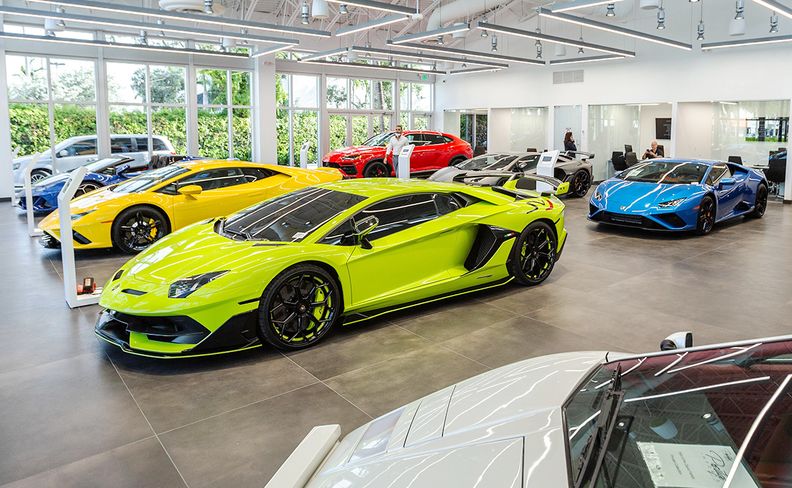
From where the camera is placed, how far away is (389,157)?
17266 mm

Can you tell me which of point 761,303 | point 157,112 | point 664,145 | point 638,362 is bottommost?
point 761,303

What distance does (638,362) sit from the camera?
6.70 feet

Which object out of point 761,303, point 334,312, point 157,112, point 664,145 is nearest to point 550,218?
point 761,303

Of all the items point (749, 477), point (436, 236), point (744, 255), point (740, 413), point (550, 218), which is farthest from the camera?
point (744, 255)

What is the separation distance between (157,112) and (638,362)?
2039 centimetres

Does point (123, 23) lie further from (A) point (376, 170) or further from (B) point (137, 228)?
(A) point (376, 170)

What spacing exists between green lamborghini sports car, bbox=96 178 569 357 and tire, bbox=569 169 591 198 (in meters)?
9.46

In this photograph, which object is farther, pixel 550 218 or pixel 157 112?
pixel 157 112

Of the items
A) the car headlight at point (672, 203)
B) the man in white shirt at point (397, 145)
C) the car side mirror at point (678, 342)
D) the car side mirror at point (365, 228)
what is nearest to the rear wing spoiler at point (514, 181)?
the car headlight at point (672, 203)

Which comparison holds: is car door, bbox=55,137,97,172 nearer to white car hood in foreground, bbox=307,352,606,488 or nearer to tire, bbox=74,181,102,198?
tire, bbox=74,181,102,198

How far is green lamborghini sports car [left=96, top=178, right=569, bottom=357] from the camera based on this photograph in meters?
4.32

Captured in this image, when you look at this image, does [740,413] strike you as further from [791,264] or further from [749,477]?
[791,264]

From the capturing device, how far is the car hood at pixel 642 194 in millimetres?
9859

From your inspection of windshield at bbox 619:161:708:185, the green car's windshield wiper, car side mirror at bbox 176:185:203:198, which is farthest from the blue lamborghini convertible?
the green car's windshield wiper
